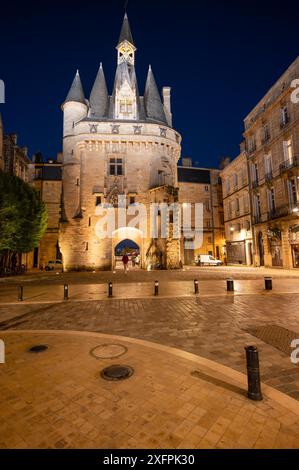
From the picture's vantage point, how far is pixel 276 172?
22.9 metres

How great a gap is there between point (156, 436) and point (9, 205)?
2071 cm

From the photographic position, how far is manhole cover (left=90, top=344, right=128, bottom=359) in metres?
4.54

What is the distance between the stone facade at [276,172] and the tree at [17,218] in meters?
22.8

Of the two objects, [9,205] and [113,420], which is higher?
[9,205]

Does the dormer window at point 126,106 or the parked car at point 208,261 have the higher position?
the dormer window at point 126,106

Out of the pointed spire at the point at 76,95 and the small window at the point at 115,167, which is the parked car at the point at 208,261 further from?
the pointed spire at the point at 76,95

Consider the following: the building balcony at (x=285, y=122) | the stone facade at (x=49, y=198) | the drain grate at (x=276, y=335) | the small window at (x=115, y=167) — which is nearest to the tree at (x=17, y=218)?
the stone facade at (x=49, y=198)

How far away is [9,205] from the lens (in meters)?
19.3

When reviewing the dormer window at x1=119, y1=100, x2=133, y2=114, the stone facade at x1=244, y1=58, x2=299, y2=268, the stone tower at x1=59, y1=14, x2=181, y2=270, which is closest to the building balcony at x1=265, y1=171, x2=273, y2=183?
the stone facade at x1=244, y1=58, x2=299, y2=268

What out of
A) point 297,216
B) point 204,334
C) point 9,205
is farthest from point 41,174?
point 204,334

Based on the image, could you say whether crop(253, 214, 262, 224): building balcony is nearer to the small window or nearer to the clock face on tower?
the small window

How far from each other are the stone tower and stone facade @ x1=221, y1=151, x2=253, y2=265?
8493mm

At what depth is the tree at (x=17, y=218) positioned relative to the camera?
1914 cm
